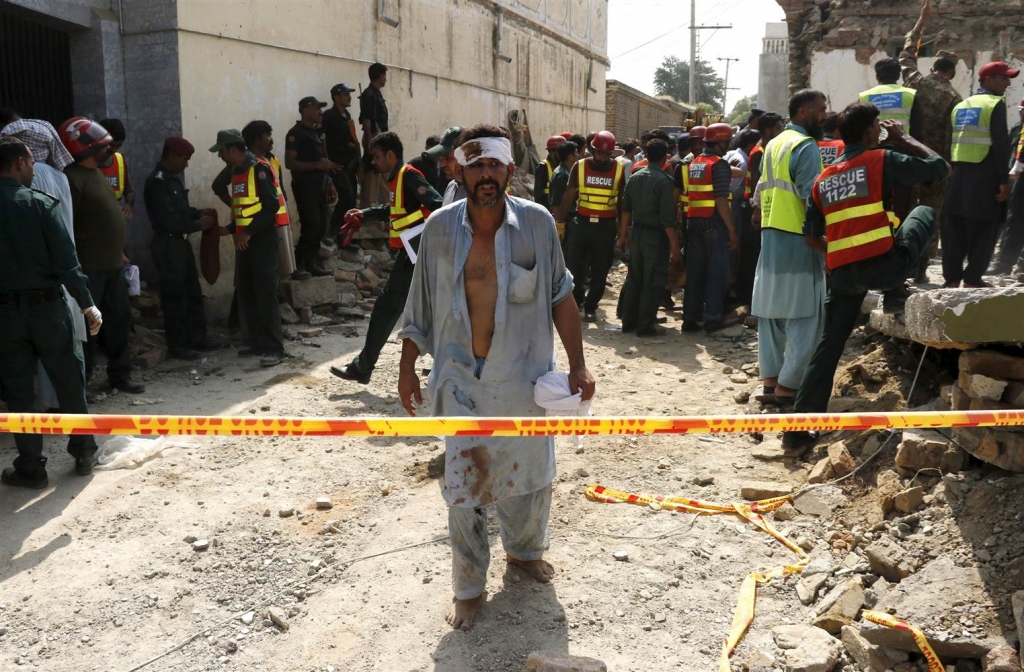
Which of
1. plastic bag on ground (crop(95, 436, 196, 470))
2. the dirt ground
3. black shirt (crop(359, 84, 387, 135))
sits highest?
black shirt (crop(359, 84, 387, 135))

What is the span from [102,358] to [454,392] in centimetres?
524

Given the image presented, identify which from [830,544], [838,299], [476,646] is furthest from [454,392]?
[838,299]

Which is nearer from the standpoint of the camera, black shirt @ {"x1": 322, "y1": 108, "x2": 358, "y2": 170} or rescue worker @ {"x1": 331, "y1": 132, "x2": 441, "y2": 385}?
rescue worker @ {"x1": 331, "y1": 132, "x2": 441, "y2": 385}

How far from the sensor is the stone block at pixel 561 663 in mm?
2965

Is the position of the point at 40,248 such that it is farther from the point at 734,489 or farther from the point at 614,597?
the point at 734,489

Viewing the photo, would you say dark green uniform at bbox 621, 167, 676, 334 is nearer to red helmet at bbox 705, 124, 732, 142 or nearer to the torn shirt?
red helmet at bbox 705, 124, 732, 142

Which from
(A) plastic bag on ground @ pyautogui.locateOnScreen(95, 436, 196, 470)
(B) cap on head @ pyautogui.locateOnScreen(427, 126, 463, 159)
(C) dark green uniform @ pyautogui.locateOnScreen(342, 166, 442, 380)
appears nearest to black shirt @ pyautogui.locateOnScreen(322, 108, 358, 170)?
(C) dark green uniform @ pyautogui.locateOnScreen(342, 166, 442, 380)

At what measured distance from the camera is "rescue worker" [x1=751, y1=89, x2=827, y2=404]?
5449mm

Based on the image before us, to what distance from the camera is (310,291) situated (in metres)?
8.98

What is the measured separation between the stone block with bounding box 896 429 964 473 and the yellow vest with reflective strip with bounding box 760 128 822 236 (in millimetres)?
1717

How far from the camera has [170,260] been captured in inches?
295

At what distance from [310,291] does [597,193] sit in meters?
3.11

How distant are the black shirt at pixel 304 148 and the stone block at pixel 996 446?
7221 mm

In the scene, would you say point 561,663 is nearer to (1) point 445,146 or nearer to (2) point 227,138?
(1) point 445,146
